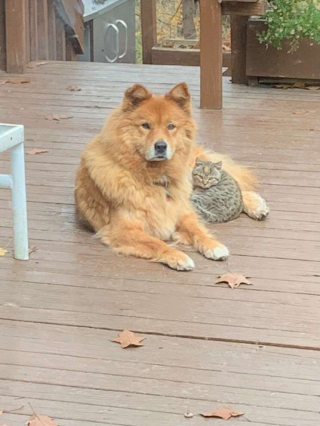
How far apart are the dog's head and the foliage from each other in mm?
2858

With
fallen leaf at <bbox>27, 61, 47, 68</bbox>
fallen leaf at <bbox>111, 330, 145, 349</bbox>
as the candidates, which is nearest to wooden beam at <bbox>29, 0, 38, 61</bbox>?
fallen leaf at <bbox>27, 61, 47, 68</bbox>

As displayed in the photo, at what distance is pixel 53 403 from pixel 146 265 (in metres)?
1.24

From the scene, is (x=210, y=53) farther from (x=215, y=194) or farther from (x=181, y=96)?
(x=181, y=96)

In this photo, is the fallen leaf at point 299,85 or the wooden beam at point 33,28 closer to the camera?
the fallen leaf at point 299,85

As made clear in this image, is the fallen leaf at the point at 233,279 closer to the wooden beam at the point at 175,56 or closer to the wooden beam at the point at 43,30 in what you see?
the wooden beam at the point at 43,30

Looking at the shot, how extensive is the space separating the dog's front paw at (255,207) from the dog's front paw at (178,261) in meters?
0.71

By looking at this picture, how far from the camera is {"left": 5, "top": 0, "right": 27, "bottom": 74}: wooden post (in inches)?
281

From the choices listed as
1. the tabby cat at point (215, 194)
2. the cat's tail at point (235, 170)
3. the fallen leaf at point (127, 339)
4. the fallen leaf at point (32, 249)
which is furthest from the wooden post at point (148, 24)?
the fallen leaf at point (127, 339)

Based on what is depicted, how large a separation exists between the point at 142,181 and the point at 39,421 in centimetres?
178

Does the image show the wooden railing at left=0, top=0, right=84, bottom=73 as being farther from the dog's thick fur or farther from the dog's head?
the dog's head

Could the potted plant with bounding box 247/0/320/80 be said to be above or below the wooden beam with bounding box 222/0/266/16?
below

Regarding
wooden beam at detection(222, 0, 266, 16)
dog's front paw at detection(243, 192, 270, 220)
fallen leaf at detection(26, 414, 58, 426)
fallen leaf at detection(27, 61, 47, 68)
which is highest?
wooden beam at detection(222, 0, 266, 16)

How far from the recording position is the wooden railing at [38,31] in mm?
7215

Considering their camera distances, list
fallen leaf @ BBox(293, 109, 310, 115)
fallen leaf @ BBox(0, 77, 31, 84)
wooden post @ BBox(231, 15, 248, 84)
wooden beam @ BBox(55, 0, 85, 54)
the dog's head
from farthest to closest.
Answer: wooden beam @ BBox(55, 0, 85, 54), fallen leaf @ BBox(0, 77, 31, 84), wooden post @ BBox(231, 15, 248, 84), fallen leaf @ BBox(293, 109, 310, 115), the dog's head
